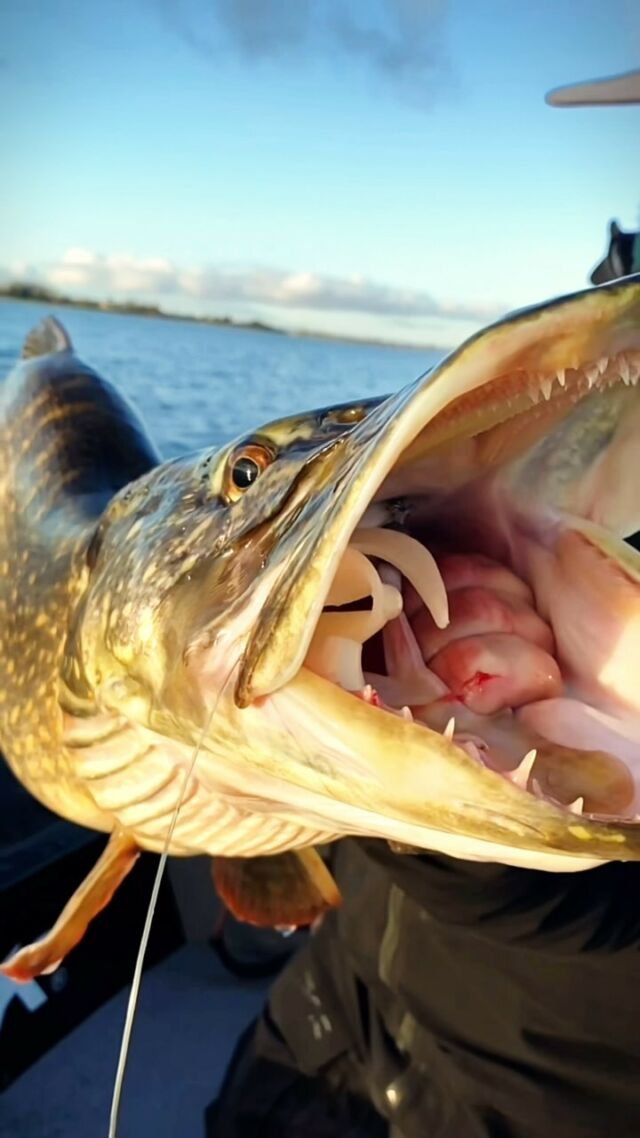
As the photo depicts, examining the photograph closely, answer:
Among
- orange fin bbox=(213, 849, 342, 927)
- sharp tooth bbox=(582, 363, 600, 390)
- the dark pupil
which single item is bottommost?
orange fin bbox=(213, 849, 342, 927)

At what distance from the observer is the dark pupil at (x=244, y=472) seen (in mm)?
635

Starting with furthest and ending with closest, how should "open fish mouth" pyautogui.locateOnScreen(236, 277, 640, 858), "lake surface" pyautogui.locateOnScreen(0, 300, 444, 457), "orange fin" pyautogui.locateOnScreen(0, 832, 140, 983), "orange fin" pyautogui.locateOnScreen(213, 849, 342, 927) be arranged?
"lake surface" pyautogui.locateOnScreen(0, 300, 444, 457) < "orange fin" pyautogui.locateOnScreen(213, 849, 342, 927) < "orange fin" pyautogui.locateOnScreen(0, 832, 140, 983) < "open fish mouth" pyautogui.locateOnScreen(236, 277, 640, 858)

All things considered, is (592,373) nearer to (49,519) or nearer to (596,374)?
(596,374)

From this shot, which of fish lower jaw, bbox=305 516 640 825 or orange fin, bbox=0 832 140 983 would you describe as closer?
fish lower jaw, bbox=305 516 640 825

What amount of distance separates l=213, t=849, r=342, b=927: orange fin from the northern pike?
0.59ft

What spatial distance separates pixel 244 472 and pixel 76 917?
54 centimetres

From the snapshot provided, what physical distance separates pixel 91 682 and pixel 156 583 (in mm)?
157

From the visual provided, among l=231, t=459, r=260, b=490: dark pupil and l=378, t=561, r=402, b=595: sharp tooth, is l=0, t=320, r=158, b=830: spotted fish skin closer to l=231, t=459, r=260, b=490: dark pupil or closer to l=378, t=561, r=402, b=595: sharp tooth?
l=231, t=459, r=260, b=490: dark pupil

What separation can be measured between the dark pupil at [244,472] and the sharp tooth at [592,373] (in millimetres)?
244

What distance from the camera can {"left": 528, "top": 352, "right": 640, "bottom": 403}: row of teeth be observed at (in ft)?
1.47

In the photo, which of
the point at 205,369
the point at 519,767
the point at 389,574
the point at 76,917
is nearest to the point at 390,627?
the point at 389,574

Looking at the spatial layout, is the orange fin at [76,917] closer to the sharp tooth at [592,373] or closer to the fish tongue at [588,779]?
the fish tongue at [588,779]

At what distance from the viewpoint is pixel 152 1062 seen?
1591 millimetres

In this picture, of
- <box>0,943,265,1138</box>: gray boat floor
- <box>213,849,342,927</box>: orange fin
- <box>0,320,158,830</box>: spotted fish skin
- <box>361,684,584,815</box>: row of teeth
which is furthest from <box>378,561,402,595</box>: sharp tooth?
<box>0,943,265,1138</box>: gray boat floor
